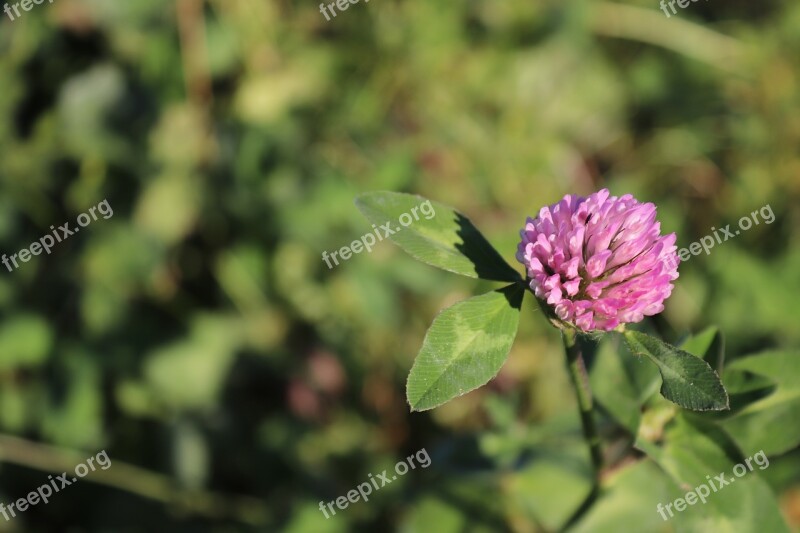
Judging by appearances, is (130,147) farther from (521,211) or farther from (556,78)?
(556,78)

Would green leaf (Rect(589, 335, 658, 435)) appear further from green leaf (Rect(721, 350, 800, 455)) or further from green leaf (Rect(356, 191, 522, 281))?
green leaf (Rect(356, 191, 522, 281))

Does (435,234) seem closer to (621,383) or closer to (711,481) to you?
(621,383)

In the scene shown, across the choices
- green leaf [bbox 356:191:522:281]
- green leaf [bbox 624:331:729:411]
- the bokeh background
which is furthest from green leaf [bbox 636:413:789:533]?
the bokeh background

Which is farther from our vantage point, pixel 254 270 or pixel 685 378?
pixel 254 270

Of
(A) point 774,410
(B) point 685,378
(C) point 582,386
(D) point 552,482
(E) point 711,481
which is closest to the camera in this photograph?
(B) point 685,378

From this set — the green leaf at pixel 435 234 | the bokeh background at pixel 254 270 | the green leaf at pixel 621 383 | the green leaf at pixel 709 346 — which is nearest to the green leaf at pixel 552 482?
the bokeh background at pixel 254 270

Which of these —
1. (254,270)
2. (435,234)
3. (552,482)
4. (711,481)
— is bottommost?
(711,481)

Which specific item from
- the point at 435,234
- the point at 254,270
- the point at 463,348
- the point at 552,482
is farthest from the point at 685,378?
the point at 254,270

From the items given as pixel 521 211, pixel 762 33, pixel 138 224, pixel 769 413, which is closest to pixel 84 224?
pixel 138 224
